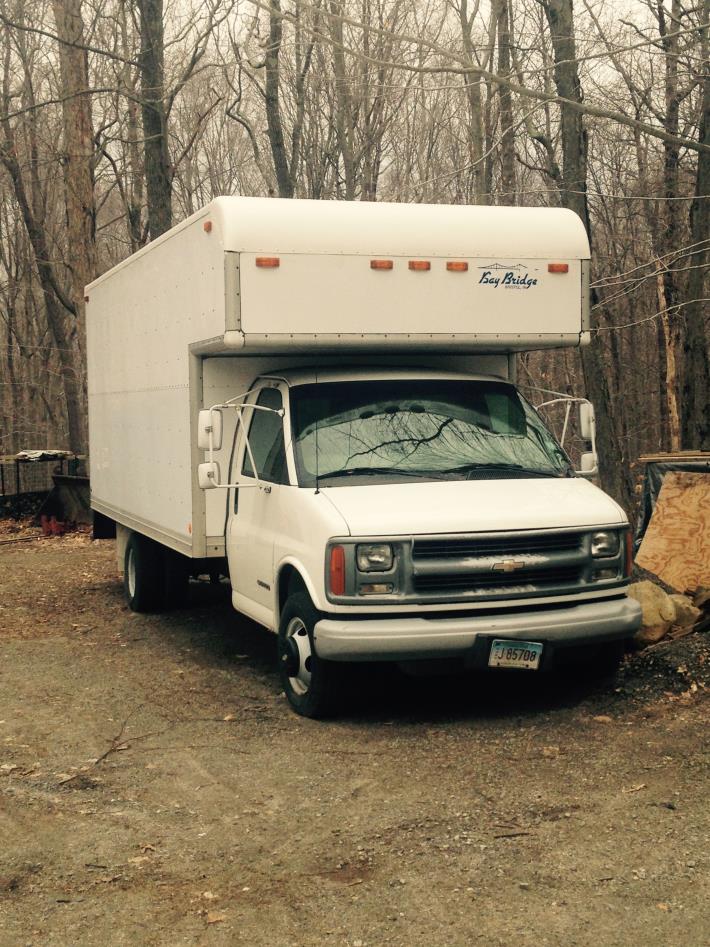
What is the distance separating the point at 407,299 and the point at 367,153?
20679 mm

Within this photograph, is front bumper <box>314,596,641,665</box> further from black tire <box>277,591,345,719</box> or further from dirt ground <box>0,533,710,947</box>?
dirt ground <box>0,533,710,947</box>

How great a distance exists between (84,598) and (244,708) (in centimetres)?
566

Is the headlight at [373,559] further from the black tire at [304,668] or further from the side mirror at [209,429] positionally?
the side mirror at [209,429]

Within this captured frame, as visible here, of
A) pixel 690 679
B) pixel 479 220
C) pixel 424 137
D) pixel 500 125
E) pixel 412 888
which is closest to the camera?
pixel 412 888

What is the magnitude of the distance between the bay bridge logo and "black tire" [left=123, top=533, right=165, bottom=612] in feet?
15.1

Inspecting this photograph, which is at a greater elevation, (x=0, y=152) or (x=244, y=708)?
Answer: (x=0, y=152)

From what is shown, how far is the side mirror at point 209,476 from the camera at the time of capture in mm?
7922

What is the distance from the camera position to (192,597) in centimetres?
1247

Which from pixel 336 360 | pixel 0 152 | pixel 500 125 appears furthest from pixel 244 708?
pixel 0 152

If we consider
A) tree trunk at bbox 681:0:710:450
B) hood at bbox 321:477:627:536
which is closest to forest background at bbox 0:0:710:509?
tree trunk at bbox 681:0:710:450

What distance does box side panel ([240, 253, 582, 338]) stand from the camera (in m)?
7.72

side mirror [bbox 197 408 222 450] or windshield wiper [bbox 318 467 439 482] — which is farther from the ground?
side mirror [bbox 197 408 222 450]

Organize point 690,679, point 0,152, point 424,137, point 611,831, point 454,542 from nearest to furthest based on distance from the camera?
point 611,831 → point 454,542 → point 690,679 → point 0,152 → point 424,137

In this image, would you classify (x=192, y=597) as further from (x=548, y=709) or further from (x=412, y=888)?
(x=412, y=888)
